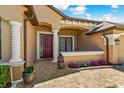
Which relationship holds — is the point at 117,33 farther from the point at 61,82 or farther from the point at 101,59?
the point at 61,82

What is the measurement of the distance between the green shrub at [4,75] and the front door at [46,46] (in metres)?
7.38

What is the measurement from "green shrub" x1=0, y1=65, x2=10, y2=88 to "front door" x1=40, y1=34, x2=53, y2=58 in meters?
7.38

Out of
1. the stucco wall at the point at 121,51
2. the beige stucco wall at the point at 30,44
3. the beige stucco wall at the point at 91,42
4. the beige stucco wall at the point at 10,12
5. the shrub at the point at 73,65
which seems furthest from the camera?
the beige stucco wall at the point at 91,42

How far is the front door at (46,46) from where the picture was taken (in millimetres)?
12984

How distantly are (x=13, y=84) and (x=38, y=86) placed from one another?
3.55 feet

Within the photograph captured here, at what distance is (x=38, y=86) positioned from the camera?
18.0ft

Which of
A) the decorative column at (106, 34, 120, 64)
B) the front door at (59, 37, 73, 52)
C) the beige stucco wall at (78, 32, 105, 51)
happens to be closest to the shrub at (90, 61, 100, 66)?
the decorative column at (106, 34, 120, 64)

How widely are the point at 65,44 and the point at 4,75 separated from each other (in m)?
9.74

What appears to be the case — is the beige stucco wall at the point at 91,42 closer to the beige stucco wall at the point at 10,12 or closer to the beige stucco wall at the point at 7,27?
the beige stucco wall at the point at 10,12

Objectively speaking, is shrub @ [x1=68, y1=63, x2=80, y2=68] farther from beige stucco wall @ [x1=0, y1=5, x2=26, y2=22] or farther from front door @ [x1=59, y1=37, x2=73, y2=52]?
front door @ [x1=59, y1=37, x2=73, y2=52]

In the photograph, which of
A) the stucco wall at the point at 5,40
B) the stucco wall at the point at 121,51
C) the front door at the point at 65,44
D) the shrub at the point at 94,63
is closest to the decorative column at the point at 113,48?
the stucco wall at the point at 121,51

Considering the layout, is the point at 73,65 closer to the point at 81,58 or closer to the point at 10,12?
the point at 81,58

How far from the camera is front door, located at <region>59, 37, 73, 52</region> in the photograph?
14449mm
